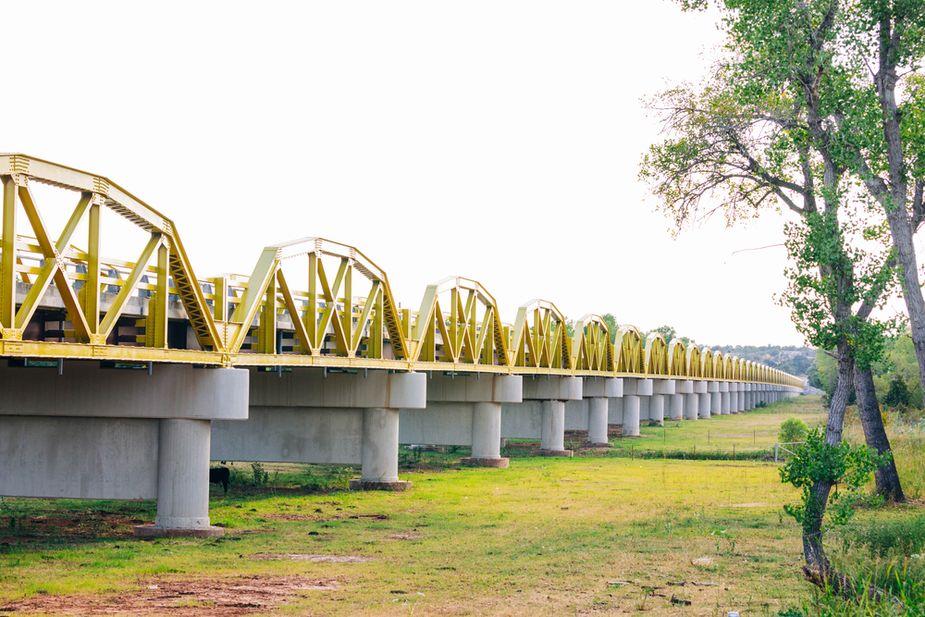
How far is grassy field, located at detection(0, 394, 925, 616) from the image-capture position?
16969 mm

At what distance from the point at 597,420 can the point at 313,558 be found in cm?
4557

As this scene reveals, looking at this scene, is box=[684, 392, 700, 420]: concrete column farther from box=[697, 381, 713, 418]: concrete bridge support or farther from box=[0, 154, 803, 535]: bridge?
box=[0, 154, 803, 535]: bridge

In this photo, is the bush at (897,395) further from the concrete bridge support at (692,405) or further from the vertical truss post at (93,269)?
the vertical truss post at (93,269)

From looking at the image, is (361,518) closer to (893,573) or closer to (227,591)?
(227,591)

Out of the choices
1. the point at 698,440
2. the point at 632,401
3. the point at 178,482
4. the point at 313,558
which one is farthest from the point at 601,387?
the point at 313,558

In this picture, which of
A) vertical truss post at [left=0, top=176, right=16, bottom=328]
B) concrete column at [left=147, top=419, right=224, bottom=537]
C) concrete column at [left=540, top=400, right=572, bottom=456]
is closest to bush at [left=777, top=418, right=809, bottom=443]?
concrete column at [left=540, top=400, right=572, bottom=456]

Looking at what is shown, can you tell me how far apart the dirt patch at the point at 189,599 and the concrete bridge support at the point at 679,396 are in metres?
80.1

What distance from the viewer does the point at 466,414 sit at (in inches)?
1932

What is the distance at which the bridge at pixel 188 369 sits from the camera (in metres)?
20.4

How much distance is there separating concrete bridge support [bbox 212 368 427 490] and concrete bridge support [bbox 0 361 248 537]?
10238 millimetres

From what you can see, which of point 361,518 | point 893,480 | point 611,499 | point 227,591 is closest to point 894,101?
point 893,480

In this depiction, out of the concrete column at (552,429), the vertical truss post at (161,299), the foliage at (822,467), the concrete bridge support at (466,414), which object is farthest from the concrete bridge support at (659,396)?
the foliage at (822,467)

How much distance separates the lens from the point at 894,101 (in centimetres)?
2664

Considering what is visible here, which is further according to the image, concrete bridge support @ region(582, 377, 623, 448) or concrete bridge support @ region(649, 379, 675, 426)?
concrete bridge support @ region(649, 379, 675, 426)
